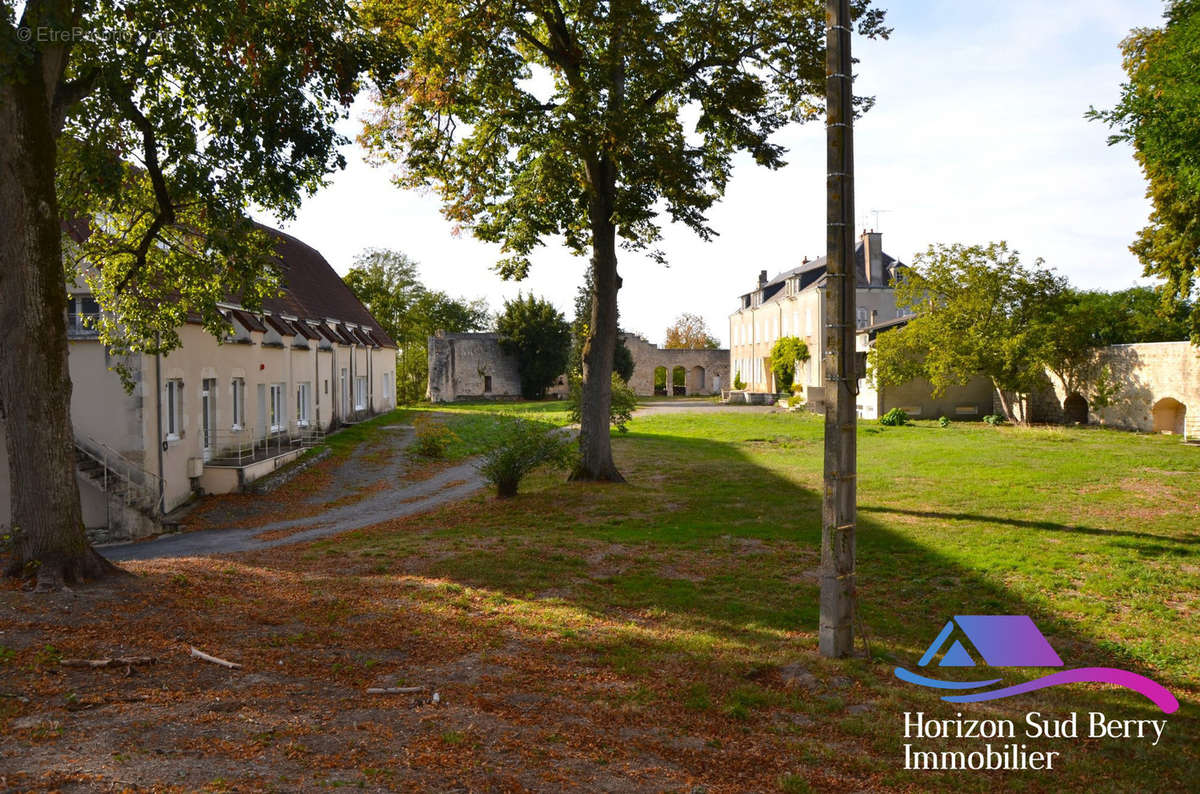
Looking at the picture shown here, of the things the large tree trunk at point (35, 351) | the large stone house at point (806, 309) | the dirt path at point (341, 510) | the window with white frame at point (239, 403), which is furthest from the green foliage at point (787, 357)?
the large tree trunk at point (35, 351)

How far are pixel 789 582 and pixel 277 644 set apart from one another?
5.85 metres

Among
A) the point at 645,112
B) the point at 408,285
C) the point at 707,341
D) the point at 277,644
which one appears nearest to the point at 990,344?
the point at 645,112

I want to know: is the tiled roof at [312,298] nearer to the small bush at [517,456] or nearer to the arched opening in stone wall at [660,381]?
the small bush at [517,456]

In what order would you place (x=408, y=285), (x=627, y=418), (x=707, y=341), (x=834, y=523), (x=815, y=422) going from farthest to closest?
(x=707, y=341) → (x=408, y=285) → (x=815, y=422) → (x=627, y=418) → (x=834, y=523)

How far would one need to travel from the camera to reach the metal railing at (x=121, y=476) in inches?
598

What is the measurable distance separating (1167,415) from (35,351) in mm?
32424

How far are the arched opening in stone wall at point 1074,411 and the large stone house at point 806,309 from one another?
939 cm

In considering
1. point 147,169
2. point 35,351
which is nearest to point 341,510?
point 147,169

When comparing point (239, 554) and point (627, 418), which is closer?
point (239, 554)

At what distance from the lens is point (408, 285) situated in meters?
61.3

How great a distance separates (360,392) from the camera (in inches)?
1415

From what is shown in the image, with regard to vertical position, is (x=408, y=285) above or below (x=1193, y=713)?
above

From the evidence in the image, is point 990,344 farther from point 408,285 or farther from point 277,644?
point 408,285

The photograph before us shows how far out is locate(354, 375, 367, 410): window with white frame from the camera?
34688 millimetres
